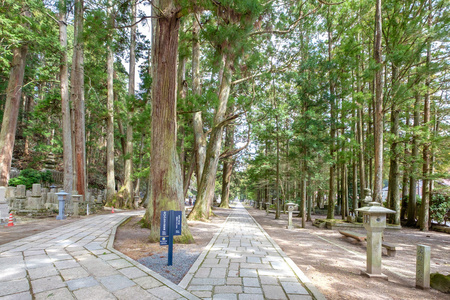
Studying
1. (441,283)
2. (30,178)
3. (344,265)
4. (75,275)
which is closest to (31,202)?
(30,178)

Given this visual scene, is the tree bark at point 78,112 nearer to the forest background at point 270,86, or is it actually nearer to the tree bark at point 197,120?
the forest background at point 270,86

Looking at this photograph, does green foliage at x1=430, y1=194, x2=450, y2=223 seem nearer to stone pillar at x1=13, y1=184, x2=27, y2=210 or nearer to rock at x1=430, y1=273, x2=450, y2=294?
rock at x1=430, y1=273, x2=450, y2=294

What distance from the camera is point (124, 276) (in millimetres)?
3336

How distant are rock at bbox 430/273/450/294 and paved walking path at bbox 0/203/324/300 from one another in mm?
2248

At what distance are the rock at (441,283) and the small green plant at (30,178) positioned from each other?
2130 cm

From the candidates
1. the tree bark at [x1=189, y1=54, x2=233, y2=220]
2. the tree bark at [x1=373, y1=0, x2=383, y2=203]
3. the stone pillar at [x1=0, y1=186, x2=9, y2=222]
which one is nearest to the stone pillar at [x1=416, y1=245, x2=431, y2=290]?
the tree bark at [x1=373, y1=0, x2=383, y2=203]

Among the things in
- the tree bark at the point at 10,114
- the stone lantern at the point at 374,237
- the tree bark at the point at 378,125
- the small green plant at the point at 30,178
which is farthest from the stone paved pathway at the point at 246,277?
the small green plant at the point at 30,178

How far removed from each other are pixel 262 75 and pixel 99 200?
1394 centimetres

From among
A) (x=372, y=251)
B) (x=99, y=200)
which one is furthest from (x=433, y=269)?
(x=99, y=200)

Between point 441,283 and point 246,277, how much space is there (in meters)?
3.19

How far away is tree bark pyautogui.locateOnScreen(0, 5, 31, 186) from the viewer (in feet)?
44.2

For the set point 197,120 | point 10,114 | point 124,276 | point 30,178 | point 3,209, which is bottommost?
point 3,209

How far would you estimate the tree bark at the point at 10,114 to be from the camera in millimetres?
13473

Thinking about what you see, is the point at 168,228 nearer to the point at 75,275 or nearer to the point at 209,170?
the point at 75,275
